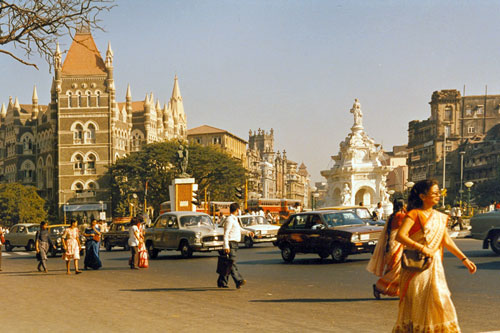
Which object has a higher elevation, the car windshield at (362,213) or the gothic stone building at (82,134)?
the gothic stone building at (82,134)

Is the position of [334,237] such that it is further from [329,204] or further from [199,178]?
[199,178]

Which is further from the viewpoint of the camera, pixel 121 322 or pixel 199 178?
pixel 199 178

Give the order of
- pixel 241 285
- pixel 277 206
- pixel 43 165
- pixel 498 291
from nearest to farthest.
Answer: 1. pixel 498 291
2. pixel 241 285
3. pixel 277 206
4. pixel 43 165

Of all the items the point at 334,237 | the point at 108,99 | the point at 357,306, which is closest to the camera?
the point at 357,306

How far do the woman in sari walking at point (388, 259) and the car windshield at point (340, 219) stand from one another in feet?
30.4

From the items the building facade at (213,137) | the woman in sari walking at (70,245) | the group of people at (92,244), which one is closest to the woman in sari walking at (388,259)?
the group of people at (92,244)

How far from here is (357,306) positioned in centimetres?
1073

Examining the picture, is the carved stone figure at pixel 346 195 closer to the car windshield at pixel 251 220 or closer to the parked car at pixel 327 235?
the car windshield at pixel 251 220

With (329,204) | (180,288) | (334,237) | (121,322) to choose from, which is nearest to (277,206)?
(329,204)

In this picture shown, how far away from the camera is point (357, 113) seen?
196 feet

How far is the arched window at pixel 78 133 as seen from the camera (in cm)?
10481

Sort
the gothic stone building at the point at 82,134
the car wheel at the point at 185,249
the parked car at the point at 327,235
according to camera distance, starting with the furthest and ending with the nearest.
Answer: the gothic stone building at the point at 82,134, the car wheel at the point at 185,249, the parked car at the point at 327,235

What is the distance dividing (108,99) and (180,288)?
9433cm

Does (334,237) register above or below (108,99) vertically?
below
